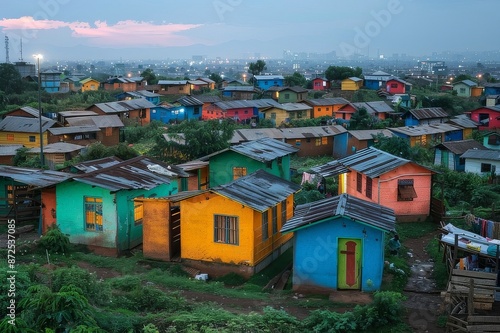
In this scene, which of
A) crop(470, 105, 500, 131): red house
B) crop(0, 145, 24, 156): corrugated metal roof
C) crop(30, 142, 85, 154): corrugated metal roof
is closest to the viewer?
crop(0, 145, 24, 156): corrugated metal roof

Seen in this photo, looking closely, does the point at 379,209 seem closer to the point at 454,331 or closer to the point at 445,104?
the point at 454,331

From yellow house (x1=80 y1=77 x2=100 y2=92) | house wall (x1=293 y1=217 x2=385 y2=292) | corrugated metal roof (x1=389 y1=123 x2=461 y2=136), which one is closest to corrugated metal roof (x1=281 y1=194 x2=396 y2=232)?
house wall (x1=293 y1=217 x2=385 y2=292)

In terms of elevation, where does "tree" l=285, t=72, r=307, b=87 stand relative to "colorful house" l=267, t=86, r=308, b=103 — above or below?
above

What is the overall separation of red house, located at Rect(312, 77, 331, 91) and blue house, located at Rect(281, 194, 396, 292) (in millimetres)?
Answer: 68353

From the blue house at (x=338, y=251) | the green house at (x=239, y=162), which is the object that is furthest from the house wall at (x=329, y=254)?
the green house at (x=239, y=162)

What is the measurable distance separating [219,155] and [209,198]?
359 inches

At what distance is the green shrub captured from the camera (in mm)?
17281

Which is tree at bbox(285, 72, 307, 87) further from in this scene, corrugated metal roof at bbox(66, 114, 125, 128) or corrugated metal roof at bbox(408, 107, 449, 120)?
corrugated metal roof at bbox(66, 114, 125, 128)

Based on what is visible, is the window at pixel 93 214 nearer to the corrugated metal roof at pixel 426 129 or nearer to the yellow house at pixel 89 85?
the corrugated metal roof at pixel 426 129

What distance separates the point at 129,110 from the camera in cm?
5591

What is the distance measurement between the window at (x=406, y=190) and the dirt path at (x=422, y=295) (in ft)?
11.2

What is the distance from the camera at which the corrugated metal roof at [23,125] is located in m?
42.4

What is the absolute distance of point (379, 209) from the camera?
16.1 metres

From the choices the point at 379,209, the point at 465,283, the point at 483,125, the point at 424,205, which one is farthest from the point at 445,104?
the point at 465,283
